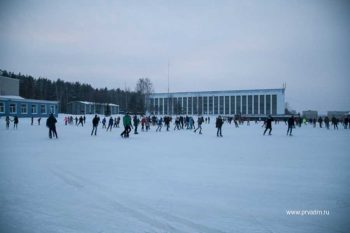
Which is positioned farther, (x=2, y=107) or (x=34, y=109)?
(x=34, y=109)

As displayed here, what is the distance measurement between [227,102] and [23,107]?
85.1 metres

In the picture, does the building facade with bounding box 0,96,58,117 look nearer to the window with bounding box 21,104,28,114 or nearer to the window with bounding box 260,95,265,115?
the window with bounding box 21,104,28,114

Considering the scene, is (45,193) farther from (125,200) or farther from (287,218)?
(287,218)

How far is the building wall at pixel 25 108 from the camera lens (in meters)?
48.1

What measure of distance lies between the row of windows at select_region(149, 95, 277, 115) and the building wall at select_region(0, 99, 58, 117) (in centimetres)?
5407

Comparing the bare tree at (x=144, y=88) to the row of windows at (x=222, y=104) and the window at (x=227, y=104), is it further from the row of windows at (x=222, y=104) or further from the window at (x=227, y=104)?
the window at (x=227, y=104)

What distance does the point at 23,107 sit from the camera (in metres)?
52.1

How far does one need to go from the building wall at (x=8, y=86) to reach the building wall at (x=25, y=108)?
1528cm

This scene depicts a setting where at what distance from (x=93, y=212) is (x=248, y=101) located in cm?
11416

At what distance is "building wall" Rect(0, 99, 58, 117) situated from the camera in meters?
48.1

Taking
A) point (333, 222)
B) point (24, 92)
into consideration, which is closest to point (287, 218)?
point (333, 222)

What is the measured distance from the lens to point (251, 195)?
189 inches

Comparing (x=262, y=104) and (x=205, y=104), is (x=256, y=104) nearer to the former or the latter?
(x=262, y=104)

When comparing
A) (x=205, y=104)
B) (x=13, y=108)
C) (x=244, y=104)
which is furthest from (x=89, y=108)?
(x=244, y=104)
